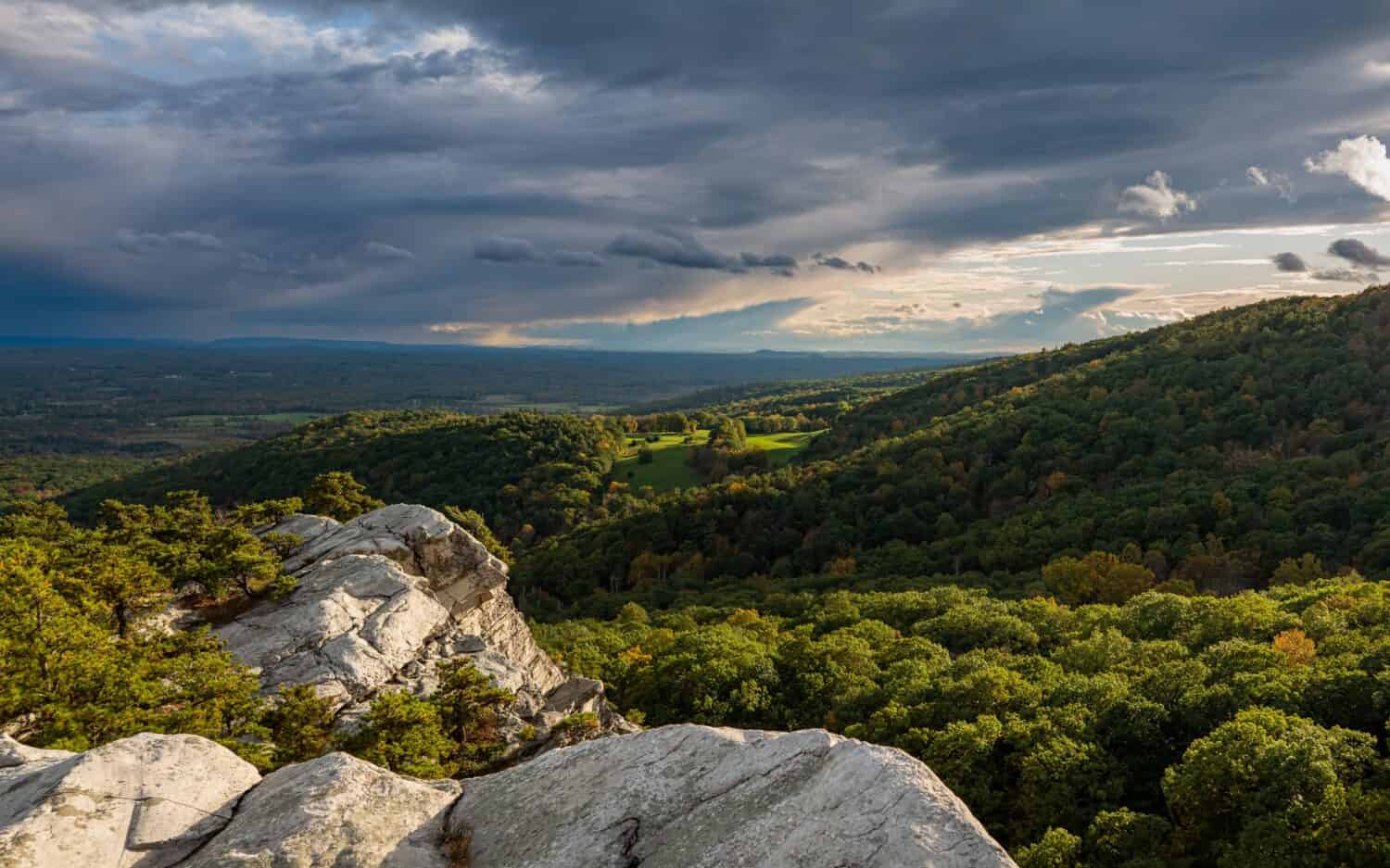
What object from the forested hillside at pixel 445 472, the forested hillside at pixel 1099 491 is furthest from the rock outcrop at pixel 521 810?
the forested hillside at pixel 445 472

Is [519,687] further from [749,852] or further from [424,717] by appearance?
[749,852]

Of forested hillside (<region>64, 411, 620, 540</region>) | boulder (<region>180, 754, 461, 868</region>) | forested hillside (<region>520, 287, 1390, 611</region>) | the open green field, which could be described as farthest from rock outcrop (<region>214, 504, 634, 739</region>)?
the open green field

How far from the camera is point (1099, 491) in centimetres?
11212

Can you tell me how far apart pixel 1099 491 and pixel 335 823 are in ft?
397

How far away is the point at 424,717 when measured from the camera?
2489 centimetres

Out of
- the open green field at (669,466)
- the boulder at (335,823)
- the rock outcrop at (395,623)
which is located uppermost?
the boulder at (335,823)

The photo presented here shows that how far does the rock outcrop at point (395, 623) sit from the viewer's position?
3177 cm

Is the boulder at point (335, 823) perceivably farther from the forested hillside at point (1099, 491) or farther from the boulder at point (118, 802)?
the forested hillside at point (1099, 491)

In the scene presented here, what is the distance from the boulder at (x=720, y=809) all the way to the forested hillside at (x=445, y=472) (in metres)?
138

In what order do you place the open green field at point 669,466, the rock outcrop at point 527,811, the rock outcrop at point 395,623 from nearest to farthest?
1. the rock outcrop at point 527,811
2. the rock outcrop at point 395,623
3. the open green field at point 669,466

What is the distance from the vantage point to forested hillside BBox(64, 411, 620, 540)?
158 metres

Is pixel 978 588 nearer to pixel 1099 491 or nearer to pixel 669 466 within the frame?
pixel 1099 491

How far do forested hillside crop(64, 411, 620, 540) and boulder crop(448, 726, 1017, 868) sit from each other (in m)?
138

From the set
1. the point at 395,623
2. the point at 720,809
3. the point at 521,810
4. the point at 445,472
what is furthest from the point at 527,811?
the point at 445,472
